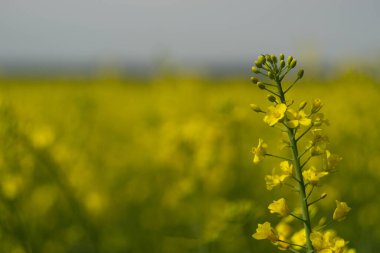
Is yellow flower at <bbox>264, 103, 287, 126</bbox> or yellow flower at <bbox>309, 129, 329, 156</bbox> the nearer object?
yellow flower at <bbox>264, 103, 287, 126</bbox>

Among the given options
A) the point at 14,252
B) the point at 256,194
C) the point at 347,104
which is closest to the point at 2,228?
the point at 14,252

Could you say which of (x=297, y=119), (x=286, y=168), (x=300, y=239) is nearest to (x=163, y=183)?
(x=300, y=239)

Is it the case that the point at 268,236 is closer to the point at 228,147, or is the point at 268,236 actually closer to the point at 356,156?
the point at 228,147

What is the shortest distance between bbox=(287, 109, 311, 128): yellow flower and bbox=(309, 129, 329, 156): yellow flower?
0.11 m

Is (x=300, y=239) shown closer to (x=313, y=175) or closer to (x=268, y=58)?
(x=313, y=175)

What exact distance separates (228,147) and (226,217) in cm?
171

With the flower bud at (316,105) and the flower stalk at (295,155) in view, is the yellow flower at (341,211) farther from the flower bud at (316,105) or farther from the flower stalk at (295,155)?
the flower bud at (316,105)

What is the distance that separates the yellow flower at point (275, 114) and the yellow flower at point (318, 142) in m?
0.18

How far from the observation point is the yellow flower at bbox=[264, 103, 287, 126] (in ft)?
5.33

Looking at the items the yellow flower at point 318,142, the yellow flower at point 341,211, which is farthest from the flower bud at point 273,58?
the yellow flower at point 341,211

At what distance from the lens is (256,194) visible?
18.4 feet

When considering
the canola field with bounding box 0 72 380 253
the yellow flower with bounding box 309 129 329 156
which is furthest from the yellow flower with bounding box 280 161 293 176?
the canola field with bounding box 0 72 380 253

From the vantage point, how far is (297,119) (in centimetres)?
166

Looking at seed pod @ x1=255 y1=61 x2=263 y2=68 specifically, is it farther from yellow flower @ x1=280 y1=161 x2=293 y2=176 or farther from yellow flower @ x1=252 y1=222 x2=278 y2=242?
yellow flower @ x1=252 y1=222 x2=278 y2=242
